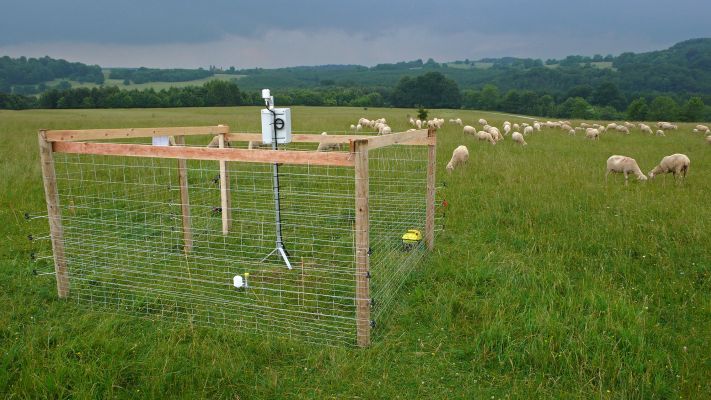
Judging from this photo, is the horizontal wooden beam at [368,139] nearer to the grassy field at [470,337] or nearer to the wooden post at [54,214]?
the grassy field at [470,337]

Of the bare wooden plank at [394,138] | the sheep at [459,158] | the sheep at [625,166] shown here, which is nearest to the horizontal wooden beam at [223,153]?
the bare wooden plank at [394,138]

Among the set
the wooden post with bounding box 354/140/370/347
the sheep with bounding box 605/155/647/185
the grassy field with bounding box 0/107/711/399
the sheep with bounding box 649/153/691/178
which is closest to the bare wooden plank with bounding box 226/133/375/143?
the grassy field with bounding box 0/107/711/399

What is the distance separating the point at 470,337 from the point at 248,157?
266 cm

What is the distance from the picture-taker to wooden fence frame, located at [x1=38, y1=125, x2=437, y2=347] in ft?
13.7

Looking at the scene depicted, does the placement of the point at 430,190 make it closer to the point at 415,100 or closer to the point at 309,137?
the point at 309,137

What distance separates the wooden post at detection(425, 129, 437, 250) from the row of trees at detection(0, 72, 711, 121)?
51.8 m

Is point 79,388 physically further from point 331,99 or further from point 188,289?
point 331,99

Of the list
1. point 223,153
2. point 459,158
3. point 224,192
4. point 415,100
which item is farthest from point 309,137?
point 415,100

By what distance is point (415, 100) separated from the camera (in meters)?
73.3

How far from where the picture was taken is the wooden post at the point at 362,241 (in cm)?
414

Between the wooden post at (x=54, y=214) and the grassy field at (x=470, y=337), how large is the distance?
309 millimetres

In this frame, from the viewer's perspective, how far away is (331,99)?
64.9m

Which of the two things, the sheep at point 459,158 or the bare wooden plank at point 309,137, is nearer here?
the bare wooden plank at point 309,137

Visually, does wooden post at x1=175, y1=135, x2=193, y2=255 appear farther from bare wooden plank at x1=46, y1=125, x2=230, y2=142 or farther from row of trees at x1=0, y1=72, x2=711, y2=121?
row of trees at x1=0, y1=72, x2=711, y2=121
